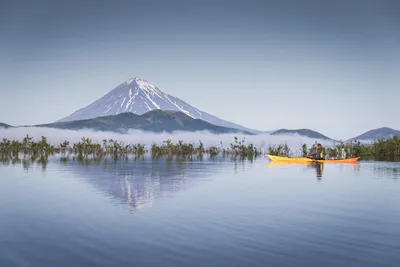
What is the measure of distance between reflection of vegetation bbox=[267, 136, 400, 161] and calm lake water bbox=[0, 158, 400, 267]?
44.5m

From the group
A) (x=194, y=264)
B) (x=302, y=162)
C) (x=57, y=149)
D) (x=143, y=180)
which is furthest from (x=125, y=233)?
(x=57, y=149)

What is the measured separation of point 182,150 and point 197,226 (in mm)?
65971

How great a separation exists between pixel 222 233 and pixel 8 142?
67.1 metres

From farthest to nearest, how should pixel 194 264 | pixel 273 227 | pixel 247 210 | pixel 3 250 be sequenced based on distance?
1. pixel 247 210
2. pixel 273 227
3. pixel 3 250
4. pixel 194 264

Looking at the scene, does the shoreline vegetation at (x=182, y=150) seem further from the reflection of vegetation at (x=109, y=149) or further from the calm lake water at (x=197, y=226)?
the calm lake water at (x=197, y=226)

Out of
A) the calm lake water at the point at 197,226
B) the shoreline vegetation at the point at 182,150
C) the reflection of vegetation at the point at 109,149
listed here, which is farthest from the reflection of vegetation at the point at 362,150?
the calm lake water at the point at 197,226

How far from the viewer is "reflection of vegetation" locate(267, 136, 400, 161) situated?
221ft

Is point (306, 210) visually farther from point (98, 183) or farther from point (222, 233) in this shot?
point (98, 183)

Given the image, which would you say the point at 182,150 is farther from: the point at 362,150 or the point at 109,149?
the point at 362,150

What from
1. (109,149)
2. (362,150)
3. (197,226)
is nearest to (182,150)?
(109,149)

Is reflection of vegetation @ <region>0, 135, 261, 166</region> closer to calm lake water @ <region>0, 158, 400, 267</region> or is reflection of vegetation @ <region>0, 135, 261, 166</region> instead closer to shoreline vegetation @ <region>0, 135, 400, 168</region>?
shoreline vegetation @ <region>0, 135, 400, 168</region>

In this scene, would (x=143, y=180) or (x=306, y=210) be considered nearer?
(x=306, y=210)

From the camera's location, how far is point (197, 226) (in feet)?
45.2

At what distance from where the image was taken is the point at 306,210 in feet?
56.4
